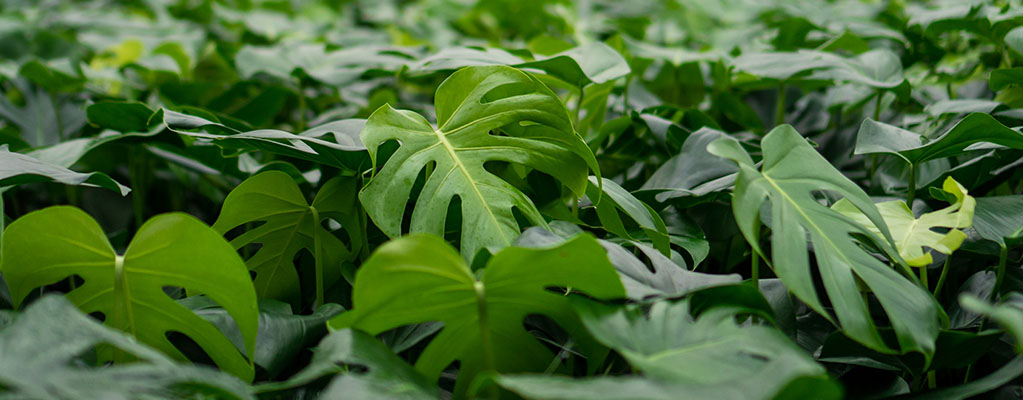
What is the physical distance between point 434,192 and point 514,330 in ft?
0.54

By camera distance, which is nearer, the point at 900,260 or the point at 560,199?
the point at 900,260

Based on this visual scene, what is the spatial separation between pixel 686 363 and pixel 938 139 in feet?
1.48

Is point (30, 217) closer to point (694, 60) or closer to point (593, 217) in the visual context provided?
point (593, 217)

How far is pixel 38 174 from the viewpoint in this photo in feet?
2.13

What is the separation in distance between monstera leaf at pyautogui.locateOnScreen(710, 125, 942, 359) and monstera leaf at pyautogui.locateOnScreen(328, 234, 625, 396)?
0.14m

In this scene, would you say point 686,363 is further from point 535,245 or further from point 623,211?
point 623,211

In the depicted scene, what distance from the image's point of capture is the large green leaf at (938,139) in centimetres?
71

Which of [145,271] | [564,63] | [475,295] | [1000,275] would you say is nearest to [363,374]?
[475,295]

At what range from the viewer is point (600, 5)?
2.40 metres

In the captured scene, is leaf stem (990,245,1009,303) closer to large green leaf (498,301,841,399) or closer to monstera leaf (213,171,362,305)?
large green leaf (498,301,841,399)

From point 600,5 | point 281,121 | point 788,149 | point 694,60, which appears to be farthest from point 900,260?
point 600,5

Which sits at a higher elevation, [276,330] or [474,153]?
[474,153]

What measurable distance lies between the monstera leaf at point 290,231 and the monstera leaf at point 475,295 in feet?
0.67

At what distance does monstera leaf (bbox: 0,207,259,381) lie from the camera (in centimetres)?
57
